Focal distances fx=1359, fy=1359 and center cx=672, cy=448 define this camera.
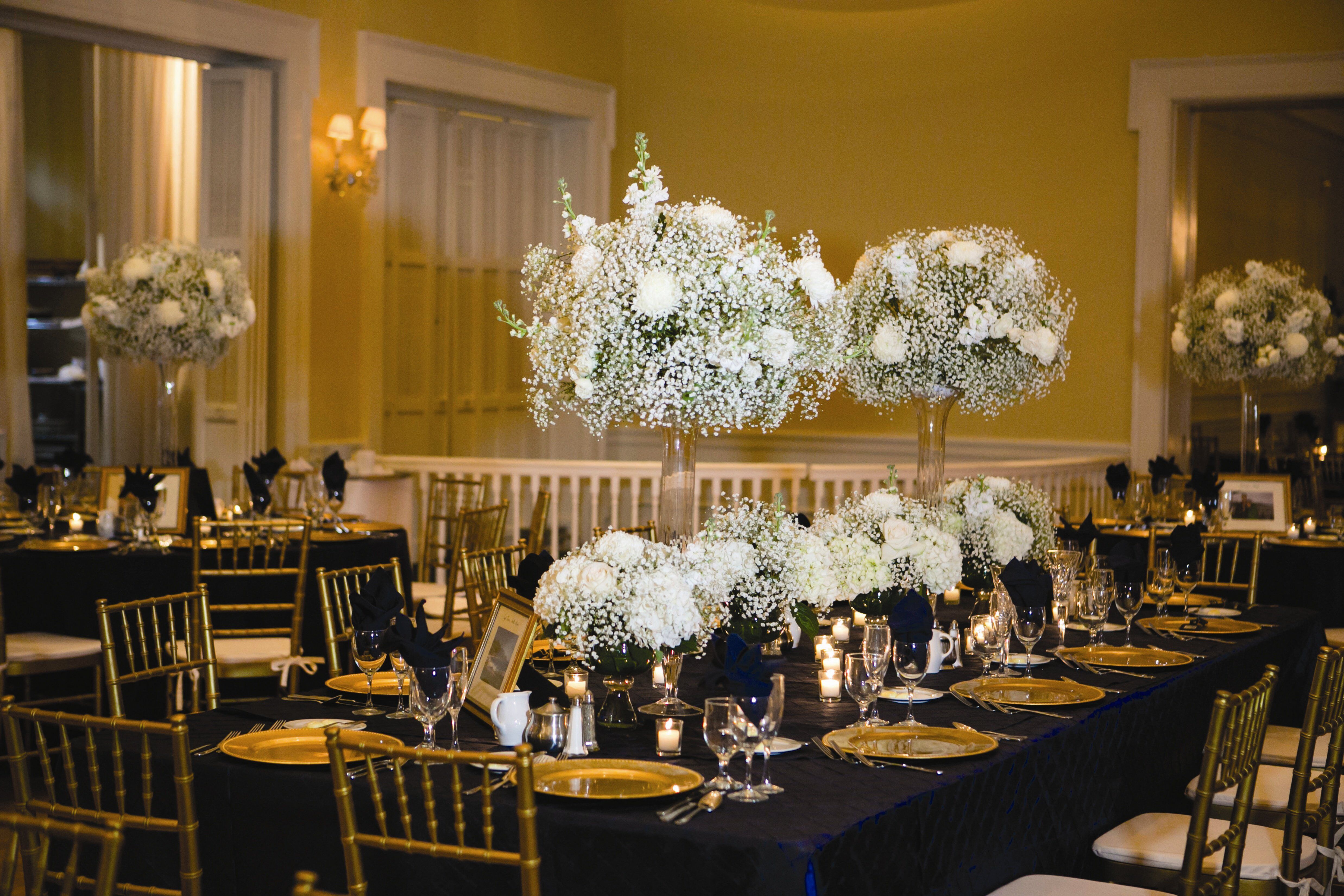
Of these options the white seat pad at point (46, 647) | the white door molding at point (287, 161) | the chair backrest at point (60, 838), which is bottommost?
the white seat pad at point (46, 647)

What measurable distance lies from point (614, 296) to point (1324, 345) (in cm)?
543

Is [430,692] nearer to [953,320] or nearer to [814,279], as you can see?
[814,279]

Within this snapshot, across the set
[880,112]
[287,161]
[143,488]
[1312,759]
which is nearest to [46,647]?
[143,488]

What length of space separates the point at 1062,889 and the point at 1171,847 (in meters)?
0.44

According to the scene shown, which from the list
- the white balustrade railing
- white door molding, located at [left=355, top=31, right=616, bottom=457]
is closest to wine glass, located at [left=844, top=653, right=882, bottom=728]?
the white balustrade railing

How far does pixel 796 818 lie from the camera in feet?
7.00

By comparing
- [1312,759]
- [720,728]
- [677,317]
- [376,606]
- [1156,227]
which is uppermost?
[1156,227]

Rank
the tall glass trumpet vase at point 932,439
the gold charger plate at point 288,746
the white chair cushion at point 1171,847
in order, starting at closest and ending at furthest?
the gold charger plate at point 288,746 → the white chair cushion at point 1171,847 → the tall glass trumpet vase at point 932,439

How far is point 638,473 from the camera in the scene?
729 centimetres

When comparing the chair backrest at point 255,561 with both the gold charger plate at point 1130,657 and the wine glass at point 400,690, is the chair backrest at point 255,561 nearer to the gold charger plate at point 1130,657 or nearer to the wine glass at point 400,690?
the wine glass at point 400,690

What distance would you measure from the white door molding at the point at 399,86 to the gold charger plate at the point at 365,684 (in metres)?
5.47

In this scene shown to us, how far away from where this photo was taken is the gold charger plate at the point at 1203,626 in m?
3.95

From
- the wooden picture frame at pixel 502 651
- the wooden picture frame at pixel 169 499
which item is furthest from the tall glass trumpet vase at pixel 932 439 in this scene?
the wooden picture frame at pixel 169 499

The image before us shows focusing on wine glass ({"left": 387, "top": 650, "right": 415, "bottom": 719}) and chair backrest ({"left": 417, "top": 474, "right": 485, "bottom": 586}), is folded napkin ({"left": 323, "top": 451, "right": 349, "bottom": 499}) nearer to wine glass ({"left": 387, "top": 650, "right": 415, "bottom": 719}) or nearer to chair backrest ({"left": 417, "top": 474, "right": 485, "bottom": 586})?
chair backrest ({"left": 417, "top": 474, "right": 485, "bottom": 586})
